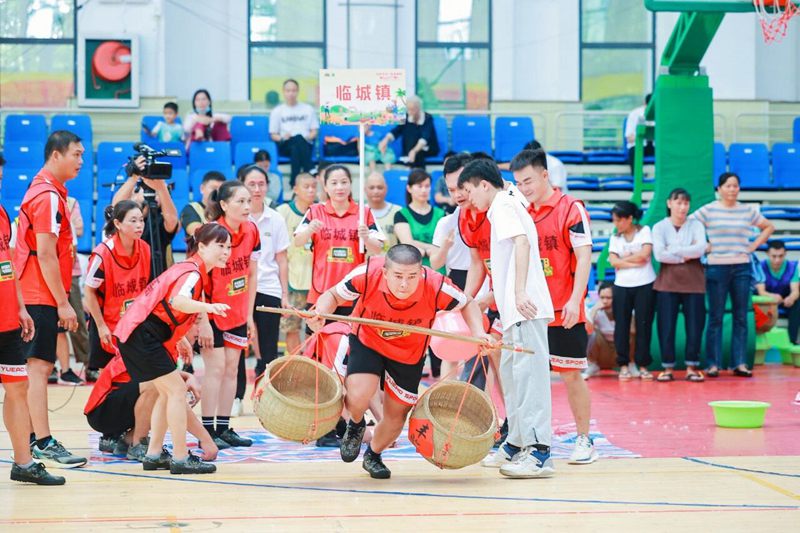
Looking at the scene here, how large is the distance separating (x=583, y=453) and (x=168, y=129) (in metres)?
9.57

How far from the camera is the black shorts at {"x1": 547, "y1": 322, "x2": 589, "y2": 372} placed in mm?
6965

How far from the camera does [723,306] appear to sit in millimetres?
11773

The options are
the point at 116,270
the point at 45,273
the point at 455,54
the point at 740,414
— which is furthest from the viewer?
the point at 455,54

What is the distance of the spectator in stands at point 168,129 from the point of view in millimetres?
15203

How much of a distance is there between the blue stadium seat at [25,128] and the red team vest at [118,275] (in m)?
8.64

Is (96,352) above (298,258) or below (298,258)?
below

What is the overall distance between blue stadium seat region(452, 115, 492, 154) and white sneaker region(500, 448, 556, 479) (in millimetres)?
10215

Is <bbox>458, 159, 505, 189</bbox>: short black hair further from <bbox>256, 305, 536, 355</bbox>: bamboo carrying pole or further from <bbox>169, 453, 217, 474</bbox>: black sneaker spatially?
<bbox>169, 453, 217, 474</bbox>: black sneaker

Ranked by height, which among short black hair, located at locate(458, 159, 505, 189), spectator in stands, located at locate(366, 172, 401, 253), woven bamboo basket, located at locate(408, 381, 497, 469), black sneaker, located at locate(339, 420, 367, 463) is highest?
short black hair, located at locate(458, 159, 505, 189)

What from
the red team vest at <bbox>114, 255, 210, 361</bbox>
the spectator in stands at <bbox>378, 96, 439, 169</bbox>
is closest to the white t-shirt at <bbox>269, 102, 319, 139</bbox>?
the spectator in stands at <bbox>378, 96, 439, 169</bbox>

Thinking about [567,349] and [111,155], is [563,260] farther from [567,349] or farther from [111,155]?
[111,155]

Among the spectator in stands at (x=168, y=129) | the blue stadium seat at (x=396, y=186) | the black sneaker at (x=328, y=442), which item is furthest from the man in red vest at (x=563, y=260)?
the spectator in stands at (x=168, y=129)

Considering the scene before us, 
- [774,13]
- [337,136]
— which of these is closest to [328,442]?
[774,13]

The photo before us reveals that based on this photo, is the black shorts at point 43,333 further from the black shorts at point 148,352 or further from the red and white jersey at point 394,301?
the red and white jersey at point 394,301
